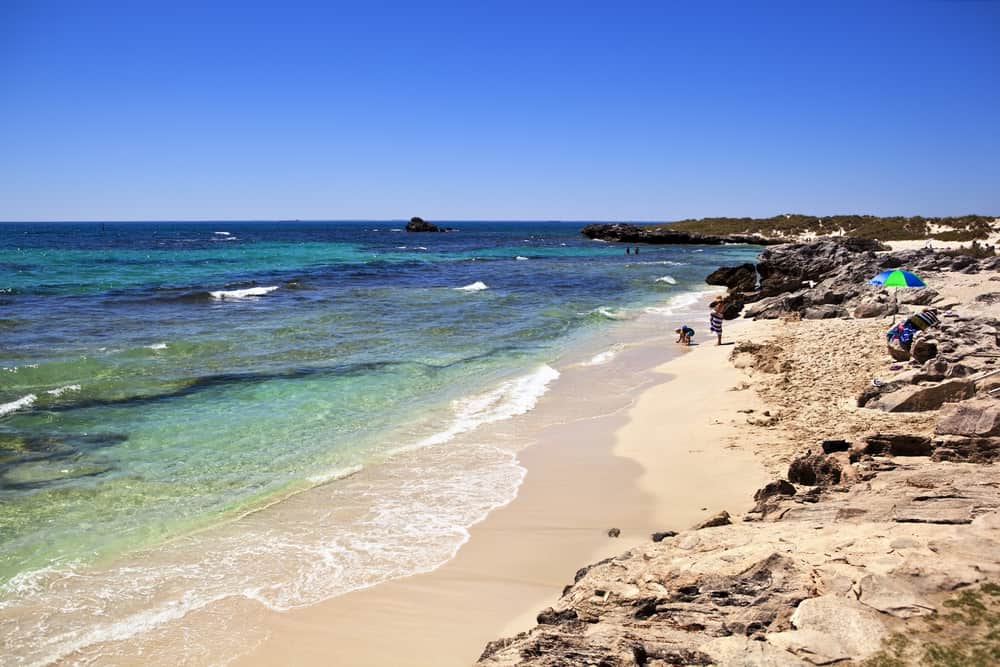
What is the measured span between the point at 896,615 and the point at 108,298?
1475 inches

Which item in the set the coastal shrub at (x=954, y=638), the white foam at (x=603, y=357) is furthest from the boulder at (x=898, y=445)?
the white foam at (x=603, y=357)

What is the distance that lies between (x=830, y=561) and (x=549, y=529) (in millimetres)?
4166

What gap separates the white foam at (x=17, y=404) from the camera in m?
14.2

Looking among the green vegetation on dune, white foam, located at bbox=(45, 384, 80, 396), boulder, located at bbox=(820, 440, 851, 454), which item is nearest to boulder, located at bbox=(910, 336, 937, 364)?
boulder, located at bbox=(820, 440, 851, 454)

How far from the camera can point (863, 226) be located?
83.1 metres

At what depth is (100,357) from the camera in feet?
63.7

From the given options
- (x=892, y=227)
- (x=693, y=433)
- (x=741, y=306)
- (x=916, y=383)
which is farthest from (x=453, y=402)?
(x=892, y=227)

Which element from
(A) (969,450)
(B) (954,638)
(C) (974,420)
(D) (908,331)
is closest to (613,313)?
(D) (908,331)

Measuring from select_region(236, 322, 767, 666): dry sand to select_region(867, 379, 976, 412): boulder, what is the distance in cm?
252

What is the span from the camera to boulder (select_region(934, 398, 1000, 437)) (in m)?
7.97

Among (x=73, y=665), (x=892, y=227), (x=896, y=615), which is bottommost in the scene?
(x=73, y=665)

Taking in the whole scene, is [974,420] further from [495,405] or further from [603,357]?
[603,357]

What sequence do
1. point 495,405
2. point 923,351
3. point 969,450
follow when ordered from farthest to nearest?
point 495,405 < point 923,351 < point 969,450

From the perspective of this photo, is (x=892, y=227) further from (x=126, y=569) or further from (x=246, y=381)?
(x=126, y=569)
